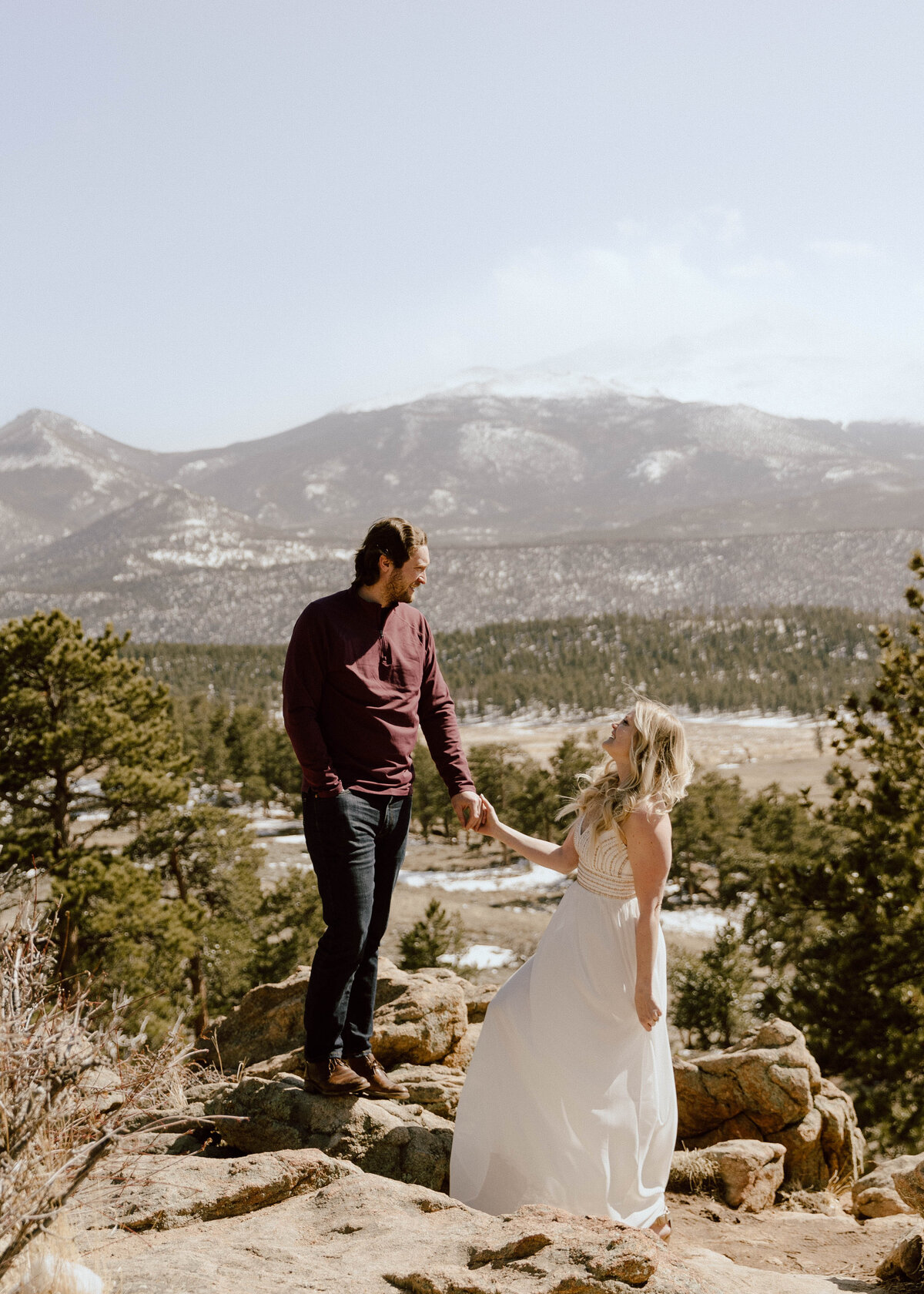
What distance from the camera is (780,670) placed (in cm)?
18512

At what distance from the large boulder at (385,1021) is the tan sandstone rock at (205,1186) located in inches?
77.6

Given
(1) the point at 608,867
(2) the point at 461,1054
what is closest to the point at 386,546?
(1) the point at 608,867

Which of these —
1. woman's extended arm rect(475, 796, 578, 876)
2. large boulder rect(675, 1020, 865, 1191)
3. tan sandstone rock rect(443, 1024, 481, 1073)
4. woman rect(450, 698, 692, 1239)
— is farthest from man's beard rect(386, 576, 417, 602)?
large boulder rect(675, 1020, 865, 1191)

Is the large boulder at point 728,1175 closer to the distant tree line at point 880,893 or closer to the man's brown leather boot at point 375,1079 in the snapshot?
the man's brown leather boot at point 375,1079

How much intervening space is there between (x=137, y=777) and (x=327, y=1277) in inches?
537

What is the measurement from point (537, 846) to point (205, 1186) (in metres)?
2.28

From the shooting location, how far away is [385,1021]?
267 inches

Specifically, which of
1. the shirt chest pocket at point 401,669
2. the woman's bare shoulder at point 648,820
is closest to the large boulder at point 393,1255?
the woman's bare shoulder at point 648,820

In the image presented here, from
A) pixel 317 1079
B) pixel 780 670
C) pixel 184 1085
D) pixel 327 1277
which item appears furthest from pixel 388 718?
pixel 780 670

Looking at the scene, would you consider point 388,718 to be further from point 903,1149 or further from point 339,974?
point 903,1149

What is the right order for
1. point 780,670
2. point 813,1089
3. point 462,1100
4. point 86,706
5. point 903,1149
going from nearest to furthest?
1. point 462,1100
2. point 813,1089
3. point 86,706
4. point 903,1149
5. point 780,670

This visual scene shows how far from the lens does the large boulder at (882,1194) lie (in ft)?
19.4

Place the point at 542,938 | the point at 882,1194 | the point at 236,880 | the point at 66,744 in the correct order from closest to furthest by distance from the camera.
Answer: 1. the point at 542,938
2. the point at 882,1194
3. the point at 66,744
4. the point at 236,880

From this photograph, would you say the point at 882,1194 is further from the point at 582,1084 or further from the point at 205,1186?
the point at 205,1186
